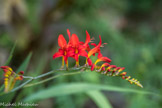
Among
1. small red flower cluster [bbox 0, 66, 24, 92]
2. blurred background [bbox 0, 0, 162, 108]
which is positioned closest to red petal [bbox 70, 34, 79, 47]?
small red flower cluster [bbox 0, 66, 24, 92]

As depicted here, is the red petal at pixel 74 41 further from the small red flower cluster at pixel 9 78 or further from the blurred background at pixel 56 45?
the blurred background at pixel 56 45

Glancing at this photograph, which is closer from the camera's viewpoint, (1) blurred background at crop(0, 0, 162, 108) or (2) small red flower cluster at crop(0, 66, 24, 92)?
(2) small red flower cluster at crop(0, 66, 24, 92)

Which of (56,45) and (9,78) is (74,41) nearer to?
(9,78)

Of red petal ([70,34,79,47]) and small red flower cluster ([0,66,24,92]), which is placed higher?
red petal ([70,34,79,47])

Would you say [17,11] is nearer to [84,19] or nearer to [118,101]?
[84,19]

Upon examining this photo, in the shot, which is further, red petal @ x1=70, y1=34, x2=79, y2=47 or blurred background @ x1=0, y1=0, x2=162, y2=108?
blurred background @ x1=0, y1=0, x2=162, y2=108

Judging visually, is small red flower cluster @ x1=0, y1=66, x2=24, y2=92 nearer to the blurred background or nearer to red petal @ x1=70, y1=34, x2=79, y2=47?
red petal @ x1=70, y1=34, x2=79, y2=47

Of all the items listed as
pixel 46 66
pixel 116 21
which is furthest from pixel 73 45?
pixel 116 21

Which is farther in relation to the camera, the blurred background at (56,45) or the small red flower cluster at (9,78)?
the blurred background at (56,45)

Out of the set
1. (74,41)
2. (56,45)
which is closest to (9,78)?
(74,41)

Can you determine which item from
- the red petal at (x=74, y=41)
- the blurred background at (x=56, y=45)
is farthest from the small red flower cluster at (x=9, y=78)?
the blurred background at (x=56, y=45)

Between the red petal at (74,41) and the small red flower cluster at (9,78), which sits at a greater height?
the red petal at (74,41)
